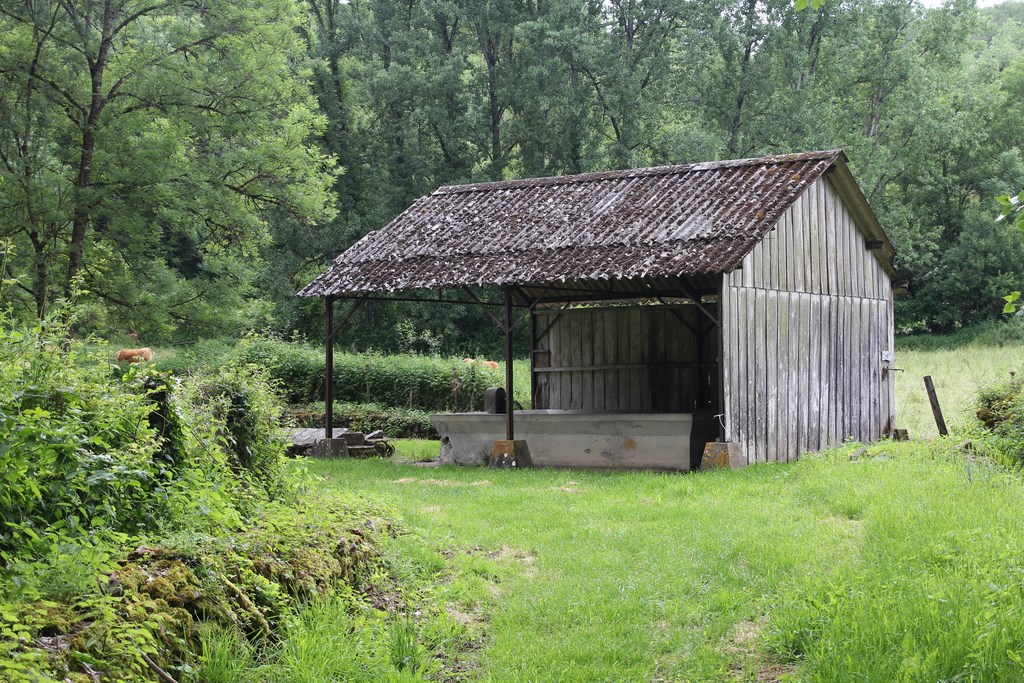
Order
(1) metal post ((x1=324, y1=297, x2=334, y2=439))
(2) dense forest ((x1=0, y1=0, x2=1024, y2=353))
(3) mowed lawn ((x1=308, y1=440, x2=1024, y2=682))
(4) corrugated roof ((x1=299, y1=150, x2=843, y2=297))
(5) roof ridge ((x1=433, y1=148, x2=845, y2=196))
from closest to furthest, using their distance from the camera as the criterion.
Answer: (3) mowed lawn ((x1=308, y1=440, x2=1024, y2=682)) → (4) corrugated roof ((x1=299, y1=150, x2=843, y2=297)) → (5) roof ridge ((x1=433, y1=148, x2=845, y2=196)) → (1) metal post ((x1=324, y1=297, x2=334, y2=439)) → (2) dense forest ((x1=0, y1=0, x2=1024, y2=353))

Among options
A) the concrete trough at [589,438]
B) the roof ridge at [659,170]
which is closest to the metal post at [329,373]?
the concrete trough at [589,438]

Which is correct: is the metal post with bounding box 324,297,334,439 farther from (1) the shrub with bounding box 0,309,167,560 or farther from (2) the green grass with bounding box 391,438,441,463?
(1) the shrub with bounding box 0,309,167,560

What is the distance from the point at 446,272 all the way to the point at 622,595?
10.2 m

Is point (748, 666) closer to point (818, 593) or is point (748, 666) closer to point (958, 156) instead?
point (818, 593)

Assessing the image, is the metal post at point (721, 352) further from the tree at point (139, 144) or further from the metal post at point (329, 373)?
the tree at point (139, 144)

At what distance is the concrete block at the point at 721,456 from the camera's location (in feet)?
50.2

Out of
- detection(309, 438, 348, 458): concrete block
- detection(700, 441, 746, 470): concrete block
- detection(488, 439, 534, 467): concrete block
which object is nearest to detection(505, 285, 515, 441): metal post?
detection(488, 439, 534, 467): concrete block

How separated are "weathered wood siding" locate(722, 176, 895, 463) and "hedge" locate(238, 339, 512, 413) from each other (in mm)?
8761

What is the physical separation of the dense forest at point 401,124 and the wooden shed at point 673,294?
6510mm

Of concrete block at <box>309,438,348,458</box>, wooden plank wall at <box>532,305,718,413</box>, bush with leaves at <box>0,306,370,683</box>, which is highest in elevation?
wooden plank wall at <box>532,305,718,413</box>

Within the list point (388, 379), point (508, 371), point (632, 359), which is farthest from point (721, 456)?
point (388, 379)

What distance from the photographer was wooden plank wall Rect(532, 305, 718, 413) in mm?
19500

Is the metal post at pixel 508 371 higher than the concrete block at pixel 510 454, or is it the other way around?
the metal post at pixel 508 371

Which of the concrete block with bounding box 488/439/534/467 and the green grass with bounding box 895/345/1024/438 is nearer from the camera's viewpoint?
the concrete block with bounding box 488/439/534/467
